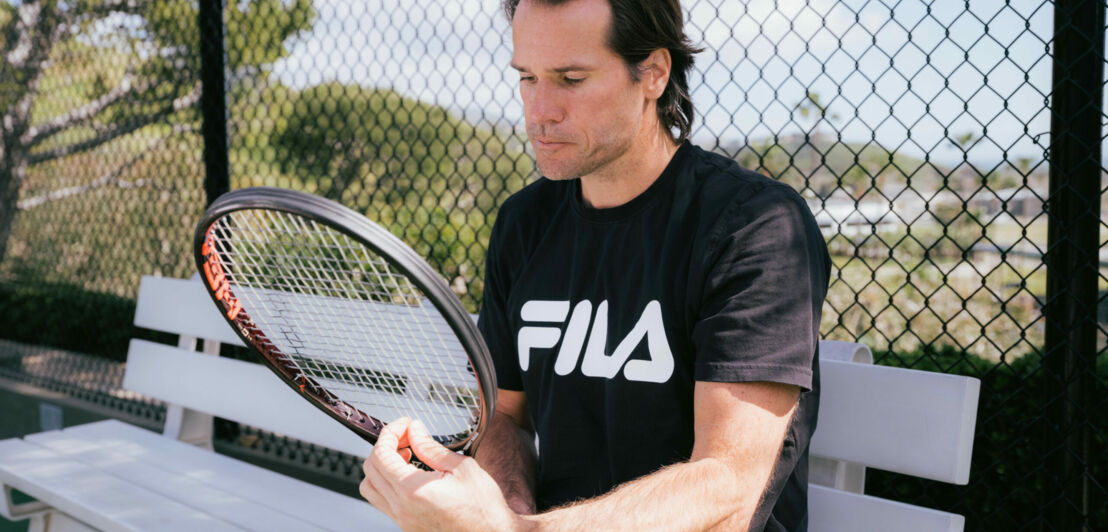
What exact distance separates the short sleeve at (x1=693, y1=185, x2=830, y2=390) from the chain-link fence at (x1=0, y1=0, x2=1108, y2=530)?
63 cm

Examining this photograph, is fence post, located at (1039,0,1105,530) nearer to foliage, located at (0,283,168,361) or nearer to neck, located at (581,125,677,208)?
neck, located at (581,125,677,208)

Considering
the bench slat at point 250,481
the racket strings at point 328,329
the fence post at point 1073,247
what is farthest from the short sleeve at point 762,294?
the bench slat at point 250,481

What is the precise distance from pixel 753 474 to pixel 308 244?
93cm

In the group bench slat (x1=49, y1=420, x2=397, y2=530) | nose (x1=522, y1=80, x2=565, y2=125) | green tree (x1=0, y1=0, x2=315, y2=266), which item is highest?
green tree (x1=0, y1=0, x2=315, y2=266)

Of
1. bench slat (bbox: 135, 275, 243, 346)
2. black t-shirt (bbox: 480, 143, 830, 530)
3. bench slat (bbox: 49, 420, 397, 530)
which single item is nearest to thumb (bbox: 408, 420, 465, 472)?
black t-shirt (bbox: 480, 143, 830, 530)

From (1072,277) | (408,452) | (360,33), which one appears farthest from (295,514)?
(360,33)

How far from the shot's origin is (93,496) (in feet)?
7.86

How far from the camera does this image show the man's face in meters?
1.65

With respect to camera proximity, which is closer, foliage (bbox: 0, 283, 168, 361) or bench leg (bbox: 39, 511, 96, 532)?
bench leg (bbox: 39, 511, 96, 532)

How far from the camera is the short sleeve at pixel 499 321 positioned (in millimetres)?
1859

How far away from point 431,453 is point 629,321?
1.43 feet

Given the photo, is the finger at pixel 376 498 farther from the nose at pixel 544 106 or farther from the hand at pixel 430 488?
the nose at pixel 544 106

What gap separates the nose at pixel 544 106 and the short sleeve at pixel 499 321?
30 cm

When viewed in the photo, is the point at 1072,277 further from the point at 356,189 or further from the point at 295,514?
the point at 356,189
